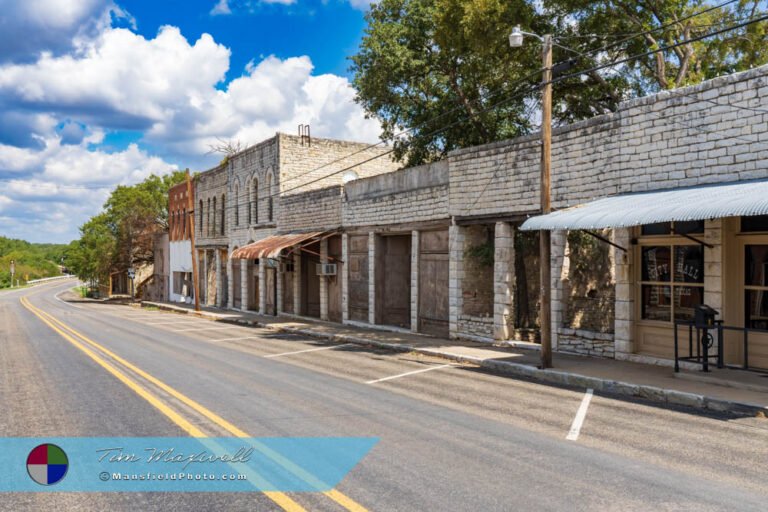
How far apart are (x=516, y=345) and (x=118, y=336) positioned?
41.2 ft

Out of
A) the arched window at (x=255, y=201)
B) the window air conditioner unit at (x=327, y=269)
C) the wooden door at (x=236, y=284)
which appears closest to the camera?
the window air conditioner unit at (x=327, y=269)

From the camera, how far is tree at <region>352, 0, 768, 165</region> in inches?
664

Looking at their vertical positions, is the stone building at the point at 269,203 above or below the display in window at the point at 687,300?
above

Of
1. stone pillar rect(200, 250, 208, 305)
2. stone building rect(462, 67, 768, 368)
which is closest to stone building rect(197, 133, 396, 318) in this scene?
stone pillar rect(200, 250, 208, 305)

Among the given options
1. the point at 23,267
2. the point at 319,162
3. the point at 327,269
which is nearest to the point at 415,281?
the point at 327,269

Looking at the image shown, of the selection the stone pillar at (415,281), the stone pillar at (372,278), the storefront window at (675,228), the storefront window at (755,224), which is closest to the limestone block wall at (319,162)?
the stone pillar at (372,278)

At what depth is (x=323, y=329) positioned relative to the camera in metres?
22.0

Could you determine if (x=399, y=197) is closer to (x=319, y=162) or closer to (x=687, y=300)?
(x=687, y=300)

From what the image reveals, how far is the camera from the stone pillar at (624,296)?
12.8 meters

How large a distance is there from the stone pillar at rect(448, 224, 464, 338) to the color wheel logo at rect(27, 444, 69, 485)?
12.2 metres

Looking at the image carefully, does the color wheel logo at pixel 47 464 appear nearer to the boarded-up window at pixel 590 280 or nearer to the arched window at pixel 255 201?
the boarded-up window at pixel 590 280

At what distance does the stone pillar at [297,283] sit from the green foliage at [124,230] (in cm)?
3128

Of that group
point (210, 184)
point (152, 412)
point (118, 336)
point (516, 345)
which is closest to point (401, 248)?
point (516, 345)

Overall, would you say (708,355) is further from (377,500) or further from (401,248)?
(401,248)
